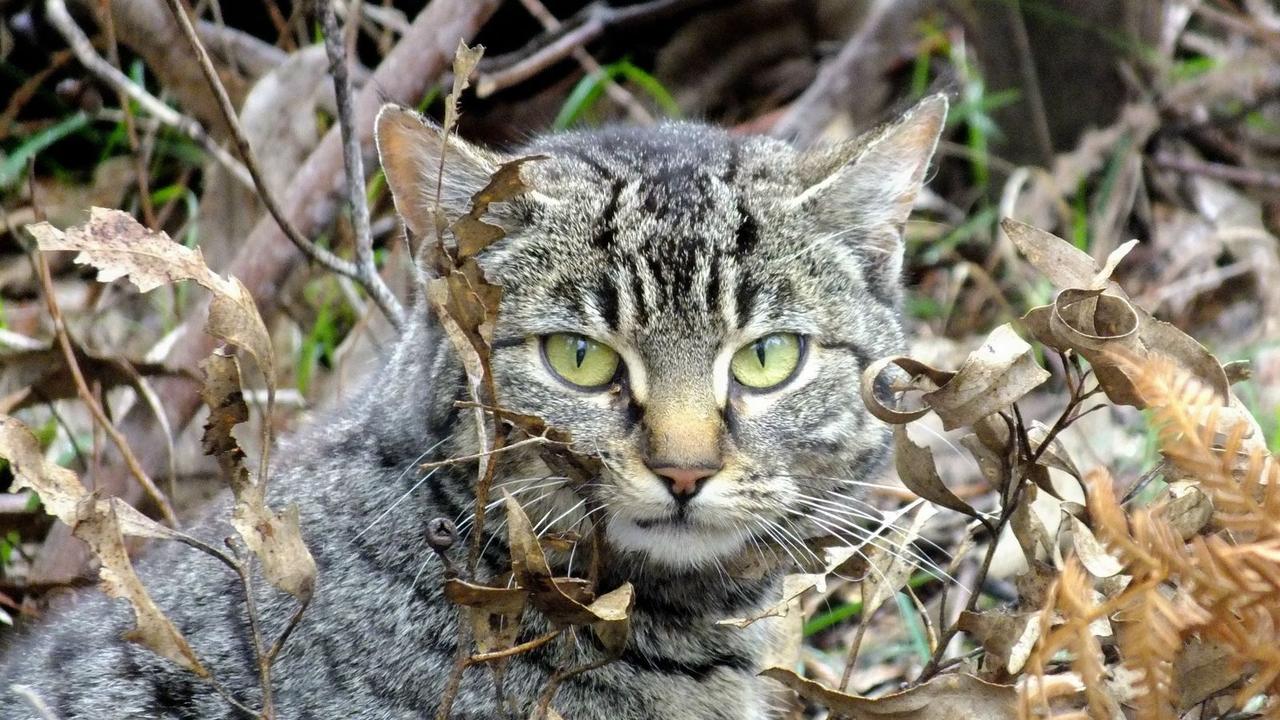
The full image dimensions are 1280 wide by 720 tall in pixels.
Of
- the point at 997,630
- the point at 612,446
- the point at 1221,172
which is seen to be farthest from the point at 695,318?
the point at 1221,172

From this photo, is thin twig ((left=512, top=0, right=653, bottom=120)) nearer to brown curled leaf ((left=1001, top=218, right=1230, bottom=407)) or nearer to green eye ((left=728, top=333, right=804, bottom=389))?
green eye ((left=728, top=333, right=804, bottom=389))

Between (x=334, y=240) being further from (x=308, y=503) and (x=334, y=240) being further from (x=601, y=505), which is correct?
(x=601, y=505)

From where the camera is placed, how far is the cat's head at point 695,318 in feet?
9.87

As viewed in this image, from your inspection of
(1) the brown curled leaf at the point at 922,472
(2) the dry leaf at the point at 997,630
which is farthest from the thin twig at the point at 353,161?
(2) the dry leaf at the point at 997,630

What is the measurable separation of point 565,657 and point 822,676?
71.1 inches

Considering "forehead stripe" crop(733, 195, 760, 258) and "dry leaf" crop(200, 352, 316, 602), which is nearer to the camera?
"dry leaf" crop(200, 352, 316, 602)

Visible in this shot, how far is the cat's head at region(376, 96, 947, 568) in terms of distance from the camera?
9.87 feet

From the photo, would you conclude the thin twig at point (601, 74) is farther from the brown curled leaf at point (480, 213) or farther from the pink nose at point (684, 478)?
the brown curled leaf at point (480, 213)

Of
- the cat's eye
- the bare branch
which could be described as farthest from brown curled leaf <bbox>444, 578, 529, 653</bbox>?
the bare branch

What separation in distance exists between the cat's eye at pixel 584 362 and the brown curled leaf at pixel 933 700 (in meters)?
0.80

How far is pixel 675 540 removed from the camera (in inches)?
122

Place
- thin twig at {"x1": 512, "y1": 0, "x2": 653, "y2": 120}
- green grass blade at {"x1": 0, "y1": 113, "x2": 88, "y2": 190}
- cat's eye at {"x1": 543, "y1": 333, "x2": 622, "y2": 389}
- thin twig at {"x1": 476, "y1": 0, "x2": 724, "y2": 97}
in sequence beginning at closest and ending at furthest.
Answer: cat's eye at {"x1": 543, "y1": 333, "x2": 622, "y2": 389}, green grass blade at {"x1": 0, "y1": 113, "x2": 88, "y2": 190}, thin twig at {"x1": 476, "y1": 0, "x2": 724, "y2": 97}, thin twig at {"x1": 512, "y1": 0, "x2": 653, "y2": 120}

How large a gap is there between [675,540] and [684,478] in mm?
239

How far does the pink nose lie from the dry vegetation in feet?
0.74
